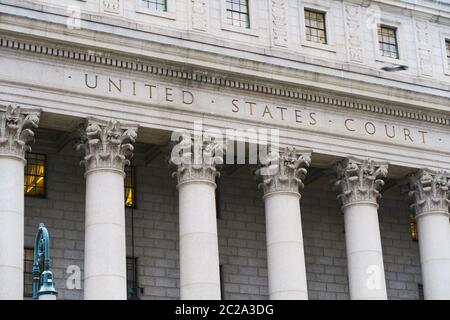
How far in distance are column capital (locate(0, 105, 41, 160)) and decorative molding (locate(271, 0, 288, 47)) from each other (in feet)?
36.8

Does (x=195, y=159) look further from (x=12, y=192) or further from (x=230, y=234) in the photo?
(x=12, y=192)

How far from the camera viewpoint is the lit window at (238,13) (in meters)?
43.6

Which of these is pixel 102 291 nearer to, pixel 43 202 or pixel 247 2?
pixel 43 202

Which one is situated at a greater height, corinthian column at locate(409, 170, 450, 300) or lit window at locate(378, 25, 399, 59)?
lit window at locate(378, 25, 399, 59)

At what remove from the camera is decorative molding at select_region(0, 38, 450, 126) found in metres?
38.3

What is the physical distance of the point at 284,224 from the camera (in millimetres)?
40750

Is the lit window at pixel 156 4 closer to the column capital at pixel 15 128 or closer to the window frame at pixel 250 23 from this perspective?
the window frame at pixel 250 23

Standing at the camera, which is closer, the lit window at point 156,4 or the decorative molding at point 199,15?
the lit window at point 156,4

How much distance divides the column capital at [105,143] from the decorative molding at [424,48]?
1479 centimetres

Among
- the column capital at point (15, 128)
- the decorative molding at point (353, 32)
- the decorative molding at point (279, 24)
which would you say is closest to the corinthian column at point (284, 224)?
the decorative molding at point (279, 24)

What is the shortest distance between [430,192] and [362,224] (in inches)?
150

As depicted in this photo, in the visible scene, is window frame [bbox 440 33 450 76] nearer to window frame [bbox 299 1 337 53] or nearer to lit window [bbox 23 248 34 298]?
window frame [bbox 299 1 337 53]

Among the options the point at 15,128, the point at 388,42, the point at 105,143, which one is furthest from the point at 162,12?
the point at 388,42

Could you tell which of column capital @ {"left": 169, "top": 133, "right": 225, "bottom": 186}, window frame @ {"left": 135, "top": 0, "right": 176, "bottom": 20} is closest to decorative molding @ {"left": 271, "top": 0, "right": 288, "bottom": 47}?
window frame @ {"left": 135, "top": 0, "right": 176, "bottom": 20}
